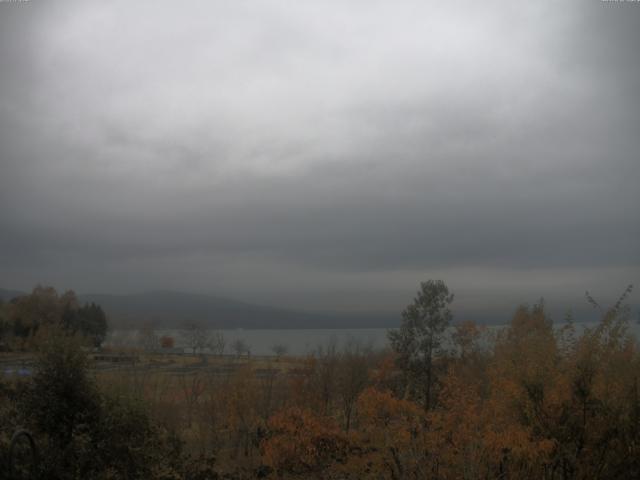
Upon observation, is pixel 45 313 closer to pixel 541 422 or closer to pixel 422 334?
pixel 422 334

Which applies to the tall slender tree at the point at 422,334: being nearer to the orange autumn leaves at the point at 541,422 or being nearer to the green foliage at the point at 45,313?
the orange autumn leaves at the point at 541,422

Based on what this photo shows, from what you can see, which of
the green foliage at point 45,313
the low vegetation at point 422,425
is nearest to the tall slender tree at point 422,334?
the low vegetation at point 422,425

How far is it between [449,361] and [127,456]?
2133 cm

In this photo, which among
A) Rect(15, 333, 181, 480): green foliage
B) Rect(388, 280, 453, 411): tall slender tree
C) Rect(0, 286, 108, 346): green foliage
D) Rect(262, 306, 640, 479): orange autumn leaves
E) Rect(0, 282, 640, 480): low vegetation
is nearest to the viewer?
Rect(15, 333, 181, 480): green foliage

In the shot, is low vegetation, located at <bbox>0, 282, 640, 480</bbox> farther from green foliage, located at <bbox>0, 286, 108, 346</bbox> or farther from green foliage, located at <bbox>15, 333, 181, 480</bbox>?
green foliage, located at <bbox>0, 286, 108, 346</bbox>

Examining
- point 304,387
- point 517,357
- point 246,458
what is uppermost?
point 517,357

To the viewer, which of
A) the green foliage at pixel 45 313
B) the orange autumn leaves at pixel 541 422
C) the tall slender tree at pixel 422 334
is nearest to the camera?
the orange autumn leaves at pixel 541 422

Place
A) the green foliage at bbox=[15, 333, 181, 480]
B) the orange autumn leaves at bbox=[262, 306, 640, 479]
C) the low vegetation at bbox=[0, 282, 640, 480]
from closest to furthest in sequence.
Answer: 1. the green foliage at bbox=[15, 333, 181, 480]
2. the low vegetation at bbox=[0, 282, 640, 480]
3. the orange autumn leaves at bbox=[262, 306, 640, 479]

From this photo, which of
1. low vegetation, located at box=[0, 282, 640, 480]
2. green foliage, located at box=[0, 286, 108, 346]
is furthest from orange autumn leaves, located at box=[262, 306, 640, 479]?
green foliage, located at box=[0, 286, 108, 346]

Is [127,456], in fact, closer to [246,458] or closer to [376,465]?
[376,465]

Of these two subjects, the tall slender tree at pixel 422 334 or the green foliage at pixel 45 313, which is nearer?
the tall slender tree at pixel 422 334

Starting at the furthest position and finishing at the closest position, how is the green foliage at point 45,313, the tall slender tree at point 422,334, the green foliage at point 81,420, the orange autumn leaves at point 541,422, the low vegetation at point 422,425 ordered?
the green foliage at point 45,313 < the tall slender tree at point 422,334 < the orange autumn leaves at point 541,422 < the low vegetation at point 422,425 < the green foliage at point 81,420

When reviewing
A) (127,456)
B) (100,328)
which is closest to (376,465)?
(127,456)

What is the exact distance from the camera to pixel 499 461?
1442 centimetres
